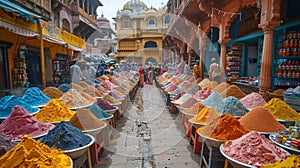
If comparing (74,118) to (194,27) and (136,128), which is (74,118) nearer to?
(136,128)

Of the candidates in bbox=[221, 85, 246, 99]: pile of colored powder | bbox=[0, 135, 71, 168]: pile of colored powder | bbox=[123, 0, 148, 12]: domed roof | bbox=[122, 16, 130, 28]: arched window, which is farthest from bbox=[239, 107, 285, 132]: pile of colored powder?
bbox=[123, 0, 148, 12]: domed roof

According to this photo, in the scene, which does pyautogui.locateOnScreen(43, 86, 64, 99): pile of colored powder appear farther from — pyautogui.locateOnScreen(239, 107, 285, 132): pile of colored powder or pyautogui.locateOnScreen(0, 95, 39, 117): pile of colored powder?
pyautogui.locateOnScreen(239, 107, 285, 132): pile of colored powder

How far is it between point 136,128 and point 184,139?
3.42 feet

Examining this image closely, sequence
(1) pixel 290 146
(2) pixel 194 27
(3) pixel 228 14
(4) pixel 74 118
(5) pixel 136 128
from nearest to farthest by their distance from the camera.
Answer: (1) pixel 290 146 → (4) pixel 74 118 → (5) pixel 136 128 → (3) pixel 228 14 → (2) pixel 194 27

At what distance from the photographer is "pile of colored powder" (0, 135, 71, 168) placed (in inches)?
53.9

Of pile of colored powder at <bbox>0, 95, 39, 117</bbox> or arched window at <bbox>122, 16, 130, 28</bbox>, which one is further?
arched window at <bbox>122, 16, 130, 28</bbox>

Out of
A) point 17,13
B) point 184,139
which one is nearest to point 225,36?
point 184,139

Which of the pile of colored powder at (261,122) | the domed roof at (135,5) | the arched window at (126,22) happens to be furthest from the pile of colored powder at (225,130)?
the domed roof at (135,5)

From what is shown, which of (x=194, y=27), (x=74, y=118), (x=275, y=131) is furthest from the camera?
(x=194, y=27)

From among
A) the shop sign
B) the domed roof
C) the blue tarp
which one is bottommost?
the shop sign

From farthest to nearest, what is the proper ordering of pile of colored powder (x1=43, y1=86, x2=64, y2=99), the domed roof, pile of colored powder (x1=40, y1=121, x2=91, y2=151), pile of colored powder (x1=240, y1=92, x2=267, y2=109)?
1. the domed roof
2. pile of colored powder (x1=43, y1=86, x2=64, y2=99)
3. pile of colored powder (x1=240, y1=92, x2=267, y2=109)
4. pile of colored powder (x1=40, y1=121, x2=91, y2=151)

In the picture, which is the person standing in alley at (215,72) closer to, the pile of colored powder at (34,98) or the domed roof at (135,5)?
the pile of colored powder at (34,98)

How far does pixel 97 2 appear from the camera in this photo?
15727 mm

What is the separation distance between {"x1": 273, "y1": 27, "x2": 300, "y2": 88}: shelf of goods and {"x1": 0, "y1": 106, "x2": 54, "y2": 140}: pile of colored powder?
4483mm
